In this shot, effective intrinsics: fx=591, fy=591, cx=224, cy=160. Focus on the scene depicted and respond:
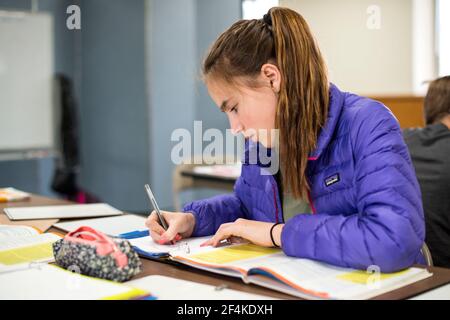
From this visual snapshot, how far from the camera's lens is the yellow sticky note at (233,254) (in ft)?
3.95

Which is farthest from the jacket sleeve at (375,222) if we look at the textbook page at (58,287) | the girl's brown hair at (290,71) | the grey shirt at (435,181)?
the grey shirt at (435,181)

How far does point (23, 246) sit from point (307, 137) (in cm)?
74

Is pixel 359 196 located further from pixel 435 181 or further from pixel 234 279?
pixel 435 181

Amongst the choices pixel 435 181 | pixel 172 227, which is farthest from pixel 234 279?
pixel 435 181

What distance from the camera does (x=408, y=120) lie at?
3785 mm

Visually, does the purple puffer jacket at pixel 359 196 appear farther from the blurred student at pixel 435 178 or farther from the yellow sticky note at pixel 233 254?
the blurred student at pixel 435 178

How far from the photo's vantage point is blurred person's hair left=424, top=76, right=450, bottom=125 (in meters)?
2.30

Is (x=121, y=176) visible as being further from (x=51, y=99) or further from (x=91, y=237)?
(x=91, y=237)

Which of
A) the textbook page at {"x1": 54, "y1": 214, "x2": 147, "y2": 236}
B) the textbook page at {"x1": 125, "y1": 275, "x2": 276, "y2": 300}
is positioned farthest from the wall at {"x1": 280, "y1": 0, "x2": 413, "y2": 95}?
the textbook page at {"x1": 125, "y1": 275, "x2": 276, "y2": 300}

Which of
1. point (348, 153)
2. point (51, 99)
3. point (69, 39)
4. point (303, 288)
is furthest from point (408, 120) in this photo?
point (69, 39)

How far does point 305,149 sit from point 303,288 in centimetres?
41

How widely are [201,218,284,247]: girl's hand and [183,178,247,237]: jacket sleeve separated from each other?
0.20 metres

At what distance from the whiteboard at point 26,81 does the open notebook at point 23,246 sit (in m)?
3.98
